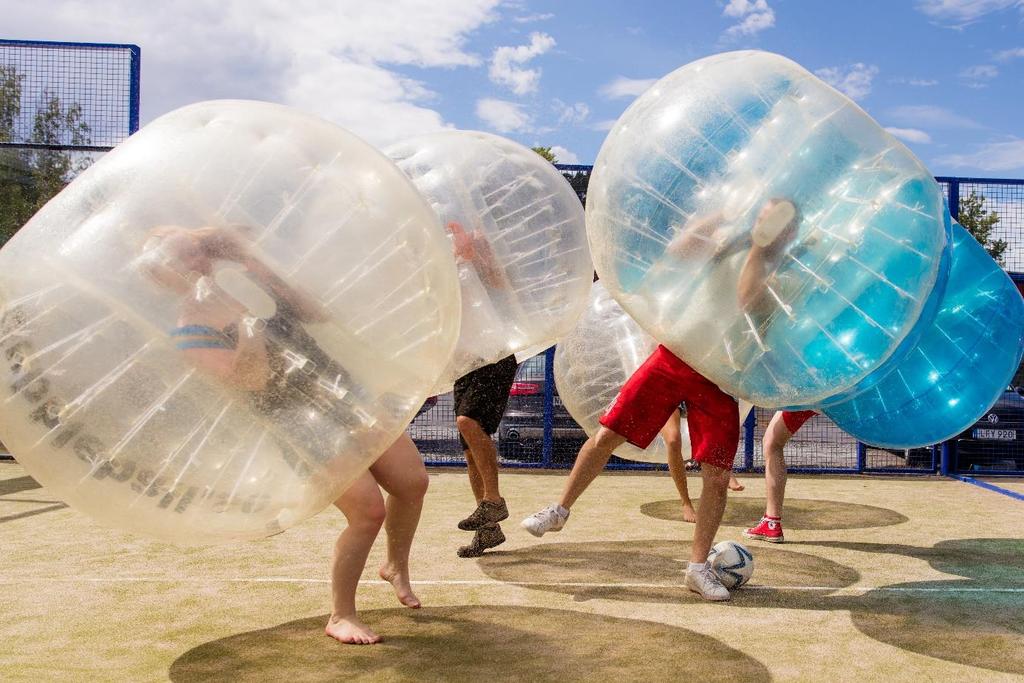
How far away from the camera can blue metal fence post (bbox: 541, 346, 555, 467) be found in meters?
8.93

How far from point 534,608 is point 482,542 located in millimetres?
1030

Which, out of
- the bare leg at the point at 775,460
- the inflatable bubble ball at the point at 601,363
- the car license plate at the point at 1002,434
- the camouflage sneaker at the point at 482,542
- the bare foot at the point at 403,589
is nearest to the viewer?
the bare foot at the point at 403,589

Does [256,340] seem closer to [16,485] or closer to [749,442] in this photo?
[16,485]

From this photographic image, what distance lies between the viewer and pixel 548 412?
29.5 feet

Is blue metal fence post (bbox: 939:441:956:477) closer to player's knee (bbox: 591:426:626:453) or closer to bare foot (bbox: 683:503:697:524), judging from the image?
bare foot (bbox: 683:503:697:524)

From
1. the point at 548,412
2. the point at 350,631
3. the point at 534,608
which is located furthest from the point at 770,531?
the point at 548,412

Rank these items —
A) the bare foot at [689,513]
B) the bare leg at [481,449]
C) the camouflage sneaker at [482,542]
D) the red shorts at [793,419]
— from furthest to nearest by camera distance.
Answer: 1. the bare foot at [689,513]
2. the red shorts at [793,419]
3. the bare leg at [481,449]
4. the camouflage sneaker at [482,542]

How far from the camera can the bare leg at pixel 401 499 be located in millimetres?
3502

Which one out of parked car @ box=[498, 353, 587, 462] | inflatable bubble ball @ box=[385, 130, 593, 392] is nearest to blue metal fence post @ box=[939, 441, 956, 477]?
parked car @ box=[498, 353, 587, 462]

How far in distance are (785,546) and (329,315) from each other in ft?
11.7

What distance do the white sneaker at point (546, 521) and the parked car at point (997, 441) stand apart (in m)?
5.79

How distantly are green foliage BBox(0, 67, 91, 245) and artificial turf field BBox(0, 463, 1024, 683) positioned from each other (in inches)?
154

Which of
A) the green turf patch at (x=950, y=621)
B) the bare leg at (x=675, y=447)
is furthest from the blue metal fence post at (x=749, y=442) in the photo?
the green turf patch at (x=950, y=621)

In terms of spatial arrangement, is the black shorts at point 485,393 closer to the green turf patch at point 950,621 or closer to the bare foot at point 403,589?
the bare foot at point 403,589
